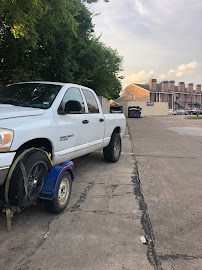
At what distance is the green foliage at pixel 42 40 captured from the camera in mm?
5879

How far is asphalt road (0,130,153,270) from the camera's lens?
100 inches

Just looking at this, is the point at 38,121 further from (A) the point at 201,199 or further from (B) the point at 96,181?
(A) the point at 201,199

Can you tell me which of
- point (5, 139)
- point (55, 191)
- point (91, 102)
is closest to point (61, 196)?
point (55, 191)

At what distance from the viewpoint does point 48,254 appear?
266cm

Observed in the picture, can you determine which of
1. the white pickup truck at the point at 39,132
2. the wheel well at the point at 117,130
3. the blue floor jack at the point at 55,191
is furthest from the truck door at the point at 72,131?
the wheel well at the point at 117,130

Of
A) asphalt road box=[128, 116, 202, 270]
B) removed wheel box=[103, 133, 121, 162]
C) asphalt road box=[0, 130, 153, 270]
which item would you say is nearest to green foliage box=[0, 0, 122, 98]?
removed wheel box=[103, 133, 121, 162]

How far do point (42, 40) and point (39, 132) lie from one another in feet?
23.1

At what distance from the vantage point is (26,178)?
302 centimetres

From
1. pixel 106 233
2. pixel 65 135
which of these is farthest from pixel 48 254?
pixel 65 135

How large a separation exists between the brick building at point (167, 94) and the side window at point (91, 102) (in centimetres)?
6446

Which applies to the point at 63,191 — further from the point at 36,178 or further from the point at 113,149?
the point at 113,149

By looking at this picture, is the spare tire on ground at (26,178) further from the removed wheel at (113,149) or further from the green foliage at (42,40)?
the green foliage at (42,40)

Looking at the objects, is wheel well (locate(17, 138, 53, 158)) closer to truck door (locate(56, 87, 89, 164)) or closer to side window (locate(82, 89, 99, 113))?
truck door (locate(56, 87, 89, 164))

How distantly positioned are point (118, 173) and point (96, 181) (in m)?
0.82
